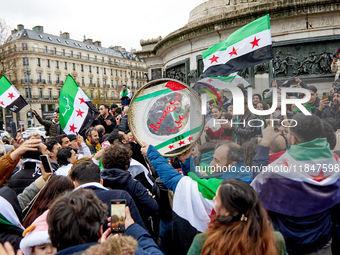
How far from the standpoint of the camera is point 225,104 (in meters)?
3.34

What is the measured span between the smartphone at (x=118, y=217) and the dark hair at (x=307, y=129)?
1.63 meters

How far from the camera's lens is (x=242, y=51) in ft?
11.9

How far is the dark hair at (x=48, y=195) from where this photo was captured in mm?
2785

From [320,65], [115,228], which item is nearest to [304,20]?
[320,65]

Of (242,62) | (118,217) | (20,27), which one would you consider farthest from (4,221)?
(20,27)

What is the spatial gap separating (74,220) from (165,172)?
3.48ft

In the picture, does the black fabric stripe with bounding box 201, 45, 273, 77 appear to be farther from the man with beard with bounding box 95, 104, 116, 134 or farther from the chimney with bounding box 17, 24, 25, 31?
the chimney with bounding box 17, 24, 25, 31

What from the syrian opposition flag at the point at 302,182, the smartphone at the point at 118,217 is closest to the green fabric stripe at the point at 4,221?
the smartphone at the point at 118,217

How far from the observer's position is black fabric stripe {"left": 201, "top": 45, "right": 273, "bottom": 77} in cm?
348

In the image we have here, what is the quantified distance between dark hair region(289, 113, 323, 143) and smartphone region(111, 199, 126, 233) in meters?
1.63

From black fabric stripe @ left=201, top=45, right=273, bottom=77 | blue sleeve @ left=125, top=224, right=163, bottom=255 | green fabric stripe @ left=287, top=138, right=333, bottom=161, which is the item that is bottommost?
blue sleeve @ left=125, top=224, right=163, bottom=255

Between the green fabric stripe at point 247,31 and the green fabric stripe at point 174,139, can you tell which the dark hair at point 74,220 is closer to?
the green fabric stripe at point 174,139

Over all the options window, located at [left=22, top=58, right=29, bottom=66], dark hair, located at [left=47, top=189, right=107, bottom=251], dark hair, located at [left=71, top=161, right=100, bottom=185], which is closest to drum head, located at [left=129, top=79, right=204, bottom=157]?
dark hair, located at [left=71, top=161, right=100, bottom=185]

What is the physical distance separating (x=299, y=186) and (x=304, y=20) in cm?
514
